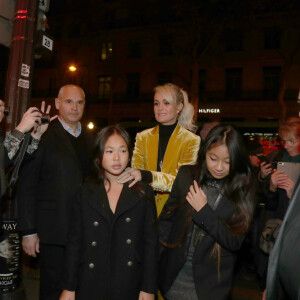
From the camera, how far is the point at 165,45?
3434 centimetres

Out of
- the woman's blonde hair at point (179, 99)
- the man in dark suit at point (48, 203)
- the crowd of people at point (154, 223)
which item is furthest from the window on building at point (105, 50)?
the crowd of people at point (154, 223)

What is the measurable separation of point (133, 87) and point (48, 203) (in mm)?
33092

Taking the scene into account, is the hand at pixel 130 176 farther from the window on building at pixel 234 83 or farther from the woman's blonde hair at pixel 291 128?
the window on building at pixel 234 83

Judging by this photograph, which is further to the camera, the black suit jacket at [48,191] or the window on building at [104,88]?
the window on building at [104,88]

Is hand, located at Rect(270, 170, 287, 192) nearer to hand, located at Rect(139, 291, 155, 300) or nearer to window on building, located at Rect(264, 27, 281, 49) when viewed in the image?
hand, located at Rect(139, 291, 155, 300)

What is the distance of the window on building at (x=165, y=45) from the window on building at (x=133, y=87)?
3.37 meters

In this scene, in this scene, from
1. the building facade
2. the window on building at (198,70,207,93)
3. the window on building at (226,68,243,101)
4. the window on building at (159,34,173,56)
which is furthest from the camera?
the window on building at (159,34,173,56)

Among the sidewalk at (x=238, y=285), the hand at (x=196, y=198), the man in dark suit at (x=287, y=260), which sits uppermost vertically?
the hand at (x=196, y=198)

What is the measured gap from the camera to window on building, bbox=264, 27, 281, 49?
3025cm

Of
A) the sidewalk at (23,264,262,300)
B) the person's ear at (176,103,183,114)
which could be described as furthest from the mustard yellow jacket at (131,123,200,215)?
the sidewalk at (23,264,262,300)

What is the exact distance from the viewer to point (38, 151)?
3.56 m

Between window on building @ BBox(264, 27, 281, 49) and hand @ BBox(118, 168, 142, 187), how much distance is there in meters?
30.6

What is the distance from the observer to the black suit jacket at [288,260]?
1.72 metres

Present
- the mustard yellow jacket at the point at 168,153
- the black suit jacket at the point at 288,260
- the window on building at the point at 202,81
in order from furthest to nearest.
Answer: the window on building at the point at 202,81, the mustard yellow jacket at the point at 168,153, the black suit jacket at the point at 288,260
